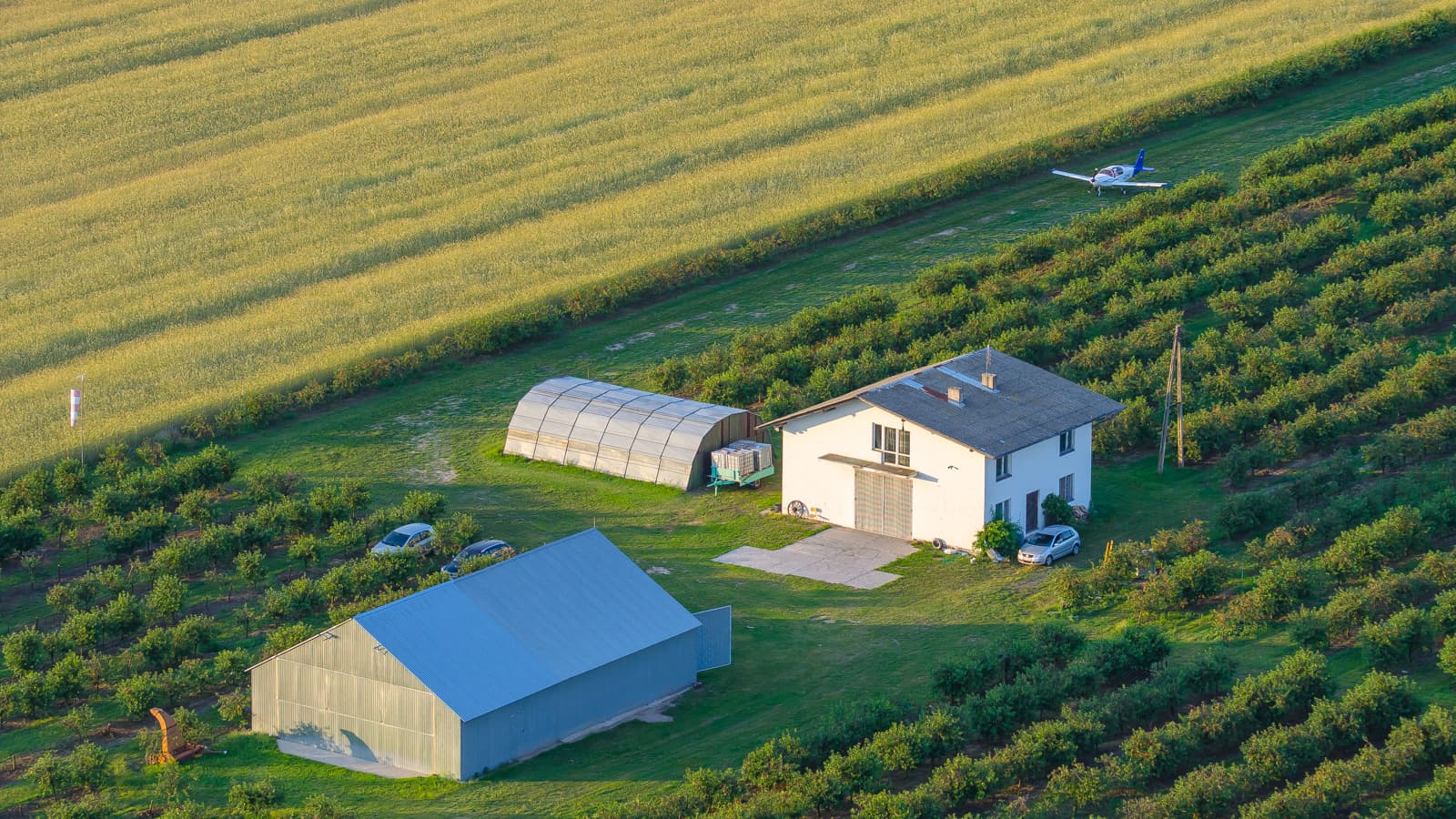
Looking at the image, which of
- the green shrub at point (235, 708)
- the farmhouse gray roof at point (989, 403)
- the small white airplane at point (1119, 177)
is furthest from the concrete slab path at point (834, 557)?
the small white airplane at point (1119, 177)

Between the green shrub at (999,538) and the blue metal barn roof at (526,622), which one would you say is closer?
the blue metal barn roof at (526,622)

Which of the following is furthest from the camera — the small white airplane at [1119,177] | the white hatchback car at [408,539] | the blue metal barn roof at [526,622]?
the small white airplane at [1119,177]

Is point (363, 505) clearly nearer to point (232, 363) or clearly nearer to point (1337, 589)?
point (232, 363)

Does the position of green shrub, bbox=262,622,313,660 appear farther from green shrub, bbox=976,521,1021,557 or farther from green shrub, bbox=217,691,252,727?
green shrub, bbox=976,521,1021,557

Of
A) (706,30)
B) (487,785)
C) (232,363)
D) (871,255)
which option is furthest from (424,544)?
(706,30)

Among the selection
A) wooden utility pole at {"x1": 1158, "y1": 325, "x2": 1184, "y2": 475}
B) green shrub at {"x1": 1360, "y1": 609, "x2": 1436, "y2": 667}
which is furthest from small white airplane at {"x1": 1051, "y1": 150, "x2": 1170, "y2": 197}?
green shrub at {"x1": 1360, "y1": 609, "x2": 1436, "y2": 667}

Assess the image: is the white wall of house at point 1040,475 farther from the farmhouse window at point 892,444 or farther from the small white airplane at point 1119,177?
the small white airplane at point 1119,177

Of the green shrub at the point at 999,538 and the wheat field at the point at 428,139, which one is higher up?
the wheat field at the point at 428,139
